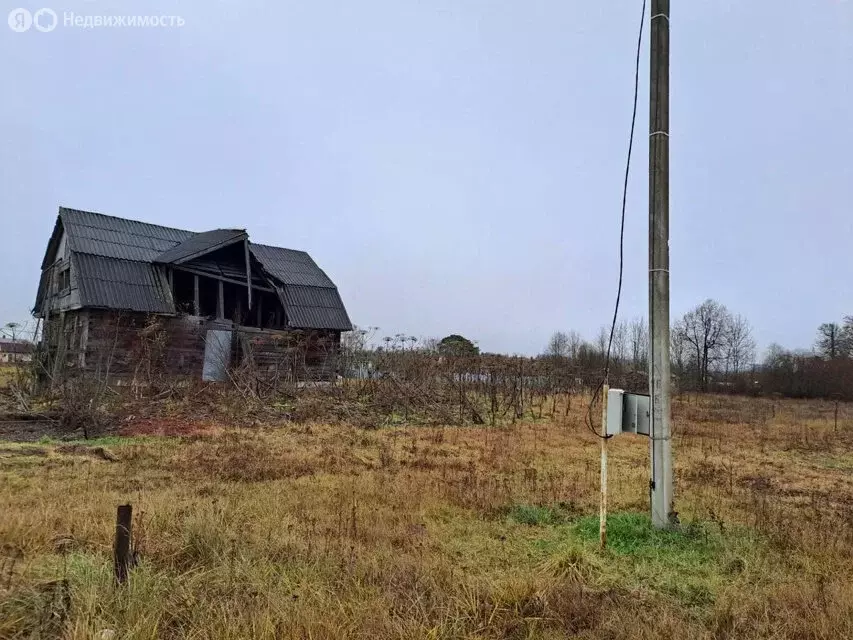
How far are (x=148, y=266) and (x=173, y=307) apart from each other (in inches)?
91.6

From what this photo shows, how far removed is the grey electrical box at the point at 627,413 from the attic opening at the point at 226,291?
1829 centimetres

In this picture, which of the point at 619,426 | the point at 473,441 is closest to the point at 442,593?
the point at 619,426

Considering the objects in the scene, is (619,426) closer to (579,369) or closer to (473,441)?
(473,441)

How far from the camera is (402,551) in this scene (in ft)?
14.7

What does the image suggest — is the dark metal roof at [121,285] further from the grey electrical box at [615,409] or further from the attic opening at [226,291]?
the grey electrical box at [615,409]

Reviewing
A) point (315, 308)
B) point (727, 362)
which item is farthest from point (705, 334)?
point (315, 308)

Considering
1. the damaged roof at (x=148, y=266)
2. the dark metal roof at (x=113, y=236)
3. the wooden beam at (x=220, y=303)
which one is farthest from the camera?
the wooden beam at (x=220, y=303)

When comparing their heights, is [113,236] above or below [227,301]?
above

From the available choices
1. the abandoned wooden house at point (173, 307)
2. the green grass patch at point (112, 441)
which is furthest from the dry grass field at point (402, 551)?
the abandoned wooden house at point (173, 307)

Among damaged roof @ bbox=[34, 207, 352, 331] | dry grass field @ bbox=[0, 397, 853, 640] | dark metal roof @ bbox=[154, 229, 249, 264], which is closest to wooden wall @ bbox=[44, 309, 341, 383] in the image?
damaged roof @ bbox=[34, 207, 352, 331]

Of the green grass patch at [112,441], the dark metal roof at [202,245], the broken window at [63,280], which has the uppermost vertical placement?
the dark metal roof at [202,245]

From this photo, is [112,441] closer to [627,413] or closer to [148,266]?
[627,413]

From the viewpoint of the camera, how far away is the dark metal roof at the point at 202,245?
2081 centimetres

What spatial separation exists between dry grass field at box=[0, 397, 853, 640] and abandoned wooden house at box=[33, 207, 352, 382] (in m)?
10.9
